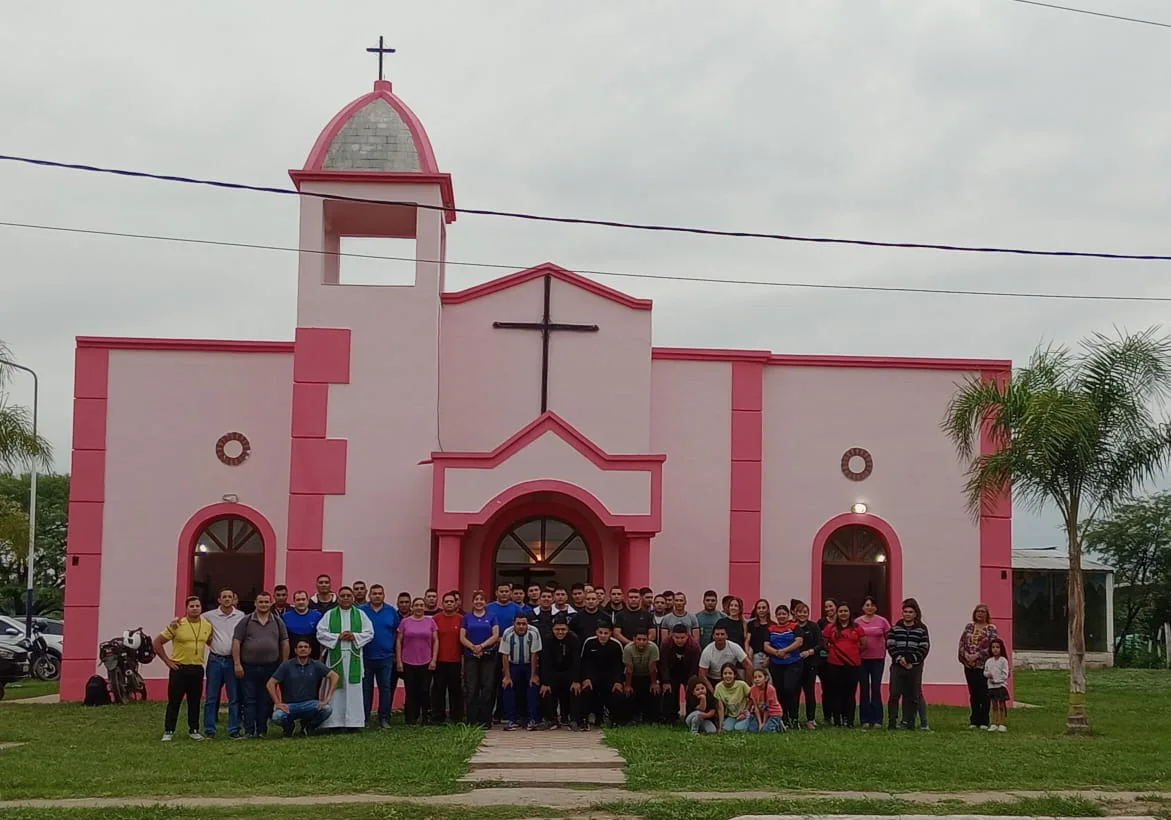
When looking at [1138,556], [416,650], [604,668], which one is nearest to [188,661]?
[416,650]

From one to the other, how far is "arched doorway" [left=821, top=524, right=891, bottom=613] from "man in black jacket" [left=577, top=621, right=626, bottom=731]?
19.3 feet

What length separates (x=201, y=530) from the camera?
70.3ft

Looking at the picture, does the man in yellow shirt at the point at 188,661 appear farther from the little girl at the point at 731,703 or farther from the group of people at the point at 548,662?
the little girl at the point at 731,703

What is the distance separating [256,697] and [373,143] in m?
8.91

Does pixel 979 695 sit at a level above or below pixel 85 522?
below

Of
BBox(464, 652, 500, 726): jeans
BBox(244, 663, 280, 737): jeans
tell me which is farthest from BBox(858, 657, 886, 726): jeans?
BBox(244, 663, 280, 737): jeans

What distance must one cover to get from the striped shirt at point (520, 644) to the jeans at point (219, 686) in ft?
9.67

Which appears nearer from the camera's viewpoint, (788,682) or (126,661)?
(788,682)

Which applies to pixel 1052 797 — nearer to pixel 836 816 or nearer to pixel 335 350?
pixel 836 816

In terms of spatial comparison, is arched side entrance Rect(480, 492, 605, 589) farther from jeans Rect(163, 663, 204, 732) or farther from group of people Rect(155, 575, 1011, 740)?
jeans Rect(163, 663, 204, 732)

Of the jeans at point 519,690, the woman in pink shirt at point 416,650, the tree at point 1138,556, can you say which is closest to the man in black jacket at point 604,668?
the jeans at point 519,690

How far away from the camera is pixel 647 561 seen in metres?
19.7

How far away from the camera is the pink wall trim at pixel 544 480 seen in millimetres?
19422

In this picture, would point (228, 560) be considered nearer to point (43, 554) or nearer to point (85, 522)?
point (85, 522)
